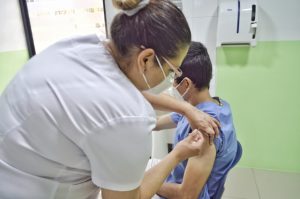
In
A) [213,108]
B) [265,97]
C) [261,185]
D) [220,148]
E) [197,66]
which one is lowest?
[261,185]

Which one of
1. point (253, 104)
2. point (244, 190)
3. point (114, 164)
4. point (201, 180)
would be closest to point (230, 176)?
point (244, 190)

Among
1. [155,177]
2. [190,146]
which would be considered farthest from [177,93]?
[155,177]

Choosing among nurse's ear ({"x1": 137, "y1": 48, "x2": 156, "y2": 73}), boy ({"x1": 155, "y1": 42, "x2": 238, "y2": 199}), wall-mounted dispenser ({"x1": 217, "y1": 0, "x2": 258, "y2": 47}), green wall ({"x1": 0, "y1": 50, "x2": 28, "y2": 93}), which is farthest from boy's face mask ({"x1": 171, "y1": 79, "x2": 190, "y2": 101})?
green wall ({"x1": 0, "y1": 50, "x2": 28, "y2": 93})

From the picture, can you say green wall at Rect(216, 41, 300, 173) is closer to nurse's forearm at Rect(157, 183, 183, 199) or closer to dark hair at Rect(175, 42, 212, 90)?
dark hair at Rect(175, 42, 212, 90)

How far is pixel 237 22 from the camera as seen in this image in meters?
2.07

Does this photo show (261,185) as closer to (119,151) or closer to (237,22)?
(237,22)

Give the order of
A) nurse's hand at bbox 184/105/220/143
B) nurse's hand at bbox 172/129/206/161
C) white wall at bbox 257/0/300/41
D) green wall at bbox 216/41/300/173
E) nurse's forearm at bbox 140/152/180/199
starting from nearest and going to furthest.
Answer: nurse's forearm at bbox 140/152/180/199 → nurse's hand at bbox 172/129/206/161 → nurse's hand at bbox 184/105/220/143 → white wall at bbox 257/0/300/41 → green wall at bbox 216/41/300/173

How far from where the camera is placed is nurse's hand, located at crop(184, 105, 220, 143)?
101cm

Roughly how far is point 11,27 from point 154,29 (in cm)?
149

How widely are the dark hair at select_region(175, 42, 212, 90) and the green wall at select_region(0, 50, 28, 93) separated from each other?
119 cm

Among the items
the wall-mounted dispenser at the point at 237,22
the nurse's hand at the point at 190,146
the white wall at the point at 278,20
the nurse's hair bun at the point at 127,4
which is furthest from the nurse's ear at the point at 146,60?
the white wall at the point at 278,20

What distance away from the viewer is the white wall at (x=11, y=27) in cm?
165

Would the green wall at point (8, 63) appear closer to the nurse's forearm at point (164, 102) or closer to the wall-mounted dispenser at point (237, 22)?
the nurse's forearm at point (164, 102)

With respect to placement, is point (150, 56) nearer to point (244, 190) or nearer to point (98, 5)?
point (244, 190)
